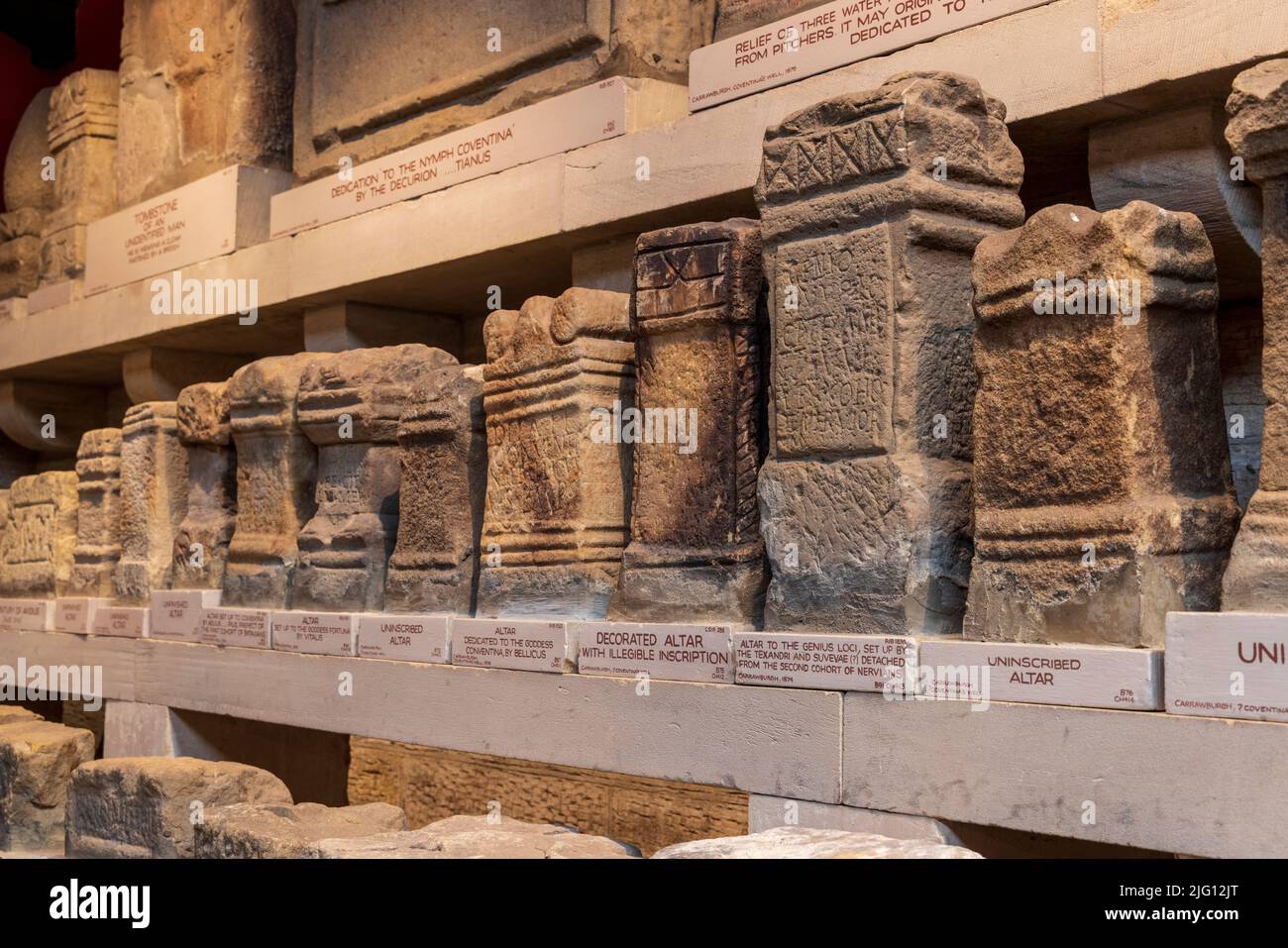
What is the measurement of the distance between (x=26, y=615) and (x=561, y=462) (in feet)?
12.1

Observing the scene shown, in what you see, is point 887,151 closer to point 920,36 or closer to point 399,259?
point 920,36

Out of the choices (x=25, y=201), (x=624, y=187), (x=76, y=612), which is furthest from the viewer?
(x=25, y=201)

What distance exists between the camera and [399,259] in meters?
6.12

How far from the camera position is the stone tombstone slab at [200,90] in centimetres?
752

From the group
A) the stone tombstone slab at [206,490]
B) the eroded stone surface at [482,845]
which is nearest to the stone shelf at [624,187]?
the stone tombstone slab at [206,490]

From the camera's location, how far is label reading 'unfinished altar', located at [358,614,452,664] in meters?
4.63

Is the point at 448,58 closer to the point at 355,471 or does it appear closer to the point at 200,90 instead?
the point at 355,471

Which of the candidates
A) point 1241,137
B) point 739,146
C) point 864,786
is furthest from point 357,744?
point 1241,137

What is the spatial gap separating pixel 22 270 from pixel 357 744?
4.29 metres

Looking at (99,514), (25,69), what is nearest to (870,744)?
(99,514)

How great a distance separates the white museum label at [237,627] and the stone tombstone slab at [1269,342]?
3.50 m

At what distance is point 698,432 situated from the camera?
4066mm

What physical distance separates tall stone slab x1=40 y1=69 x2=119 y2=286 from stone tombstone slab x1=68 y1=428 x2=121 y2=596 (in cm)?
225

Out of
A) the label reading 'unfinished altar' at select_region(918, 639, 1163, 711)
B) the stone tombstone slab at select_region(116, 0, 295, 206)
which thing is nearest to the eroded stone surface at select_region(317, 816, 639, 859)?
the label reading 'unfinished altar' at select_region(918, 639, 1163, 711)
